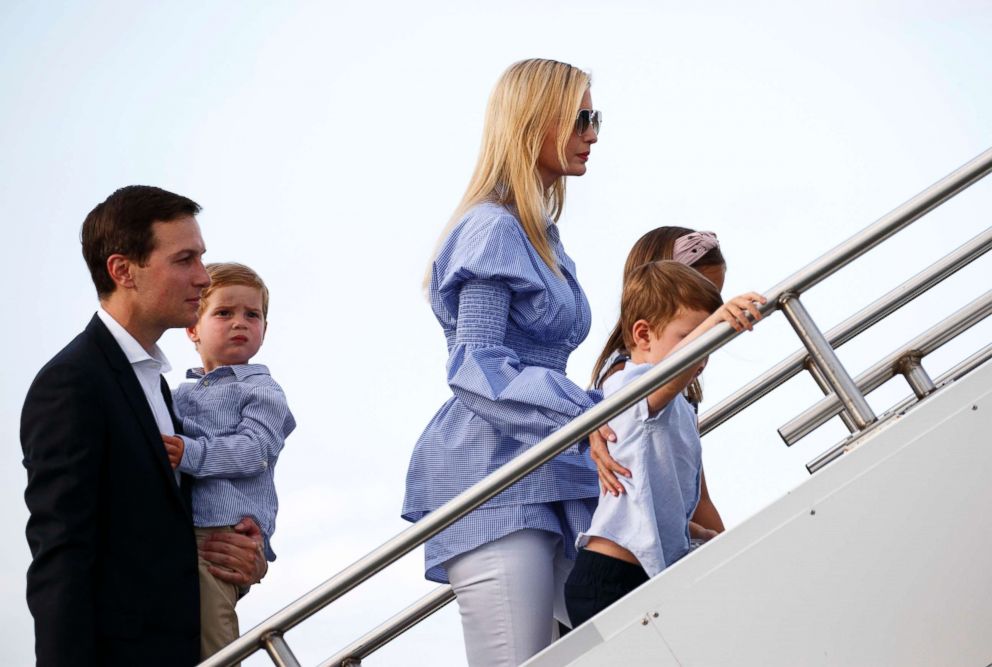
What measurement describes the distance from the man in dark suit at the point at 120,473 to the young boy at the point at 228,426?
7 centimetres

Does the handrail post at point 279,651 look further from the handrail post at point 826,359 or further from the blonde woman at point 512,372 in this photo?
the handrail post at point 826,359

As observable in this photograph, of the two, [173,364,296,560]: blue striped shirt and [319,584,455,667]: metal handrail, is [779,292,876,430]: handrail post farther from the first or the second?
[173,364,296,560]: blue striped shirt

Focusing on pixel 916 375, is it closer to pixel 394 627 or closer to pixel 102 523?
pixel 394 627

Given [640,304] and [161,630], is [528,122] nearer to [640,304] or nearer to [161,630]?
A: [640,304]

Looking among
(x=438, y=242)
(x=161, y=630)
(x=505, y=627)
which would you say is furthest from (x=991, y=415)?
(x=161, y=630)

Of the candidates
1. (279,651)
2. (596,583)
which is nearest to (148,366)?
(279,651)

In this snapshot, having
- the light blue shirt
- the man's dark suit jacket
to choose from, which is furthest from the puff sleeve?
the man's dark suit jacket

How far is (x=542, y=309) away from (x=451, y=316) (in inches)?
9.3

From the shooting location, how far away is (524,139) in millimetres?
3502

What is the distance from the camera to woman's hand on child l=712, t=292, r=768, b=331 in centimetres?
293

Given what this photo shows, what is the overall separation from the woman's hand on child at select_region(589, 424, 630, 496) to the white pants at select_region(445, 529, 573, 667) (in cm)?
19

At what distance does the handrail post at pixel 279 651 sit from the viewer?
9.69ft

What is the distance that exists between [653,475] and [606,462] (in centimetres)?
13

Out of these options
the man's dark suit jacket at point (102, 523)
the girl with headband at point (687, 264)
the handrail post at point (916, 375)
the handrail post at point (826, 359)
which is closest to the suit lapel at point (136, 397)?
the man's dark suit jacket at point (102, 523)
